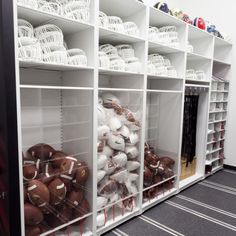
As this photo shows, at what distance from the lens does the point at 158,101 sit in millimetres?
2928

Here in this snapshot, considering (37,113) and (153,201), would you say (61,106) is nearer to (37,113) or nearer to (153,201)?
(37,113)

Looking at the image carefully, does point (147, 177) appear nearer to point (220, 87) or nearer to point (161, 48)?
point (161, 48)

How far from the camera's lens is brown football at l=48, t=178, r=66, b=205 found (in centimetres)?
168

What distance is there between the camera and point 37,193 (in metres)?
1.57

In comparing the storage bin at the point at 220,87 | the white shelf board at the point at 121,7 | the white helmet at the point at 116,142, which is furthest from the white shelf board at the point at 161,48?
the storage bin at the point at 220,87

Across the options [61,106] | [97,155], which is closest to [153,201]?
[97,155]

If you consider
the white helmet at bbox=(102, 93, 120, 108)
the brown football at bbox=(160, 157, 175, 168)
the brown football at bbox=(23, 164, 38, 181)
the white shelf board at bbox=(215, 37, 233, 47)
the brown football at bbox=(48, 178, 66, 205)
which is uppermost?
the white shelf board at bbox=(215, 37, 233, 47)

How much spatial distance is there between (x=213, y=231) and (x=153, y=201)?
2.12 ft

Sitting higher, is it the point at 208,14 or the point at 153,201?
the point at 208,14

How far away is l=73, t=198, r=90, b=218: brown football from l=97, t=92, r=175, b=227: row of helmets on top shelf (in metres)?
0.11

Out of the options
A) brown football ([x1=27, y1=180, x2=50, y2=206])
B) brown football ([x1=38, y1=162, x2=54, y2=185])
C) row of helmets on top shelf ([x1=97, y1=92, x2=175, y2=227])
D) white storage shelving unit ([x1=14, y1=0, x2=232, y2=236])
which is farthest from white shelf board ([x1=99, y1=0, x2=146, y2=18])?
brown football ([x1=27, y1=180, x2=50, y2=206])

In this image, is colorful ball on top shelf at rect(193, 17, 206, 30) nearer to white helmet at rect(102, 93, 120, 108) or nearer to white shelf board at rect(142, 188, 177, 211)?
white helmet at rect(102, 93, 120, 108)

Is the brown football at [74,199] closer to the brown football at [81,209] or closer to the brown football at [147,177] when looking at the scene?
the brown football at [81,209]

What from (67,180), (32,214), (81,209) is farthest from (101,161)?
(32,214)
